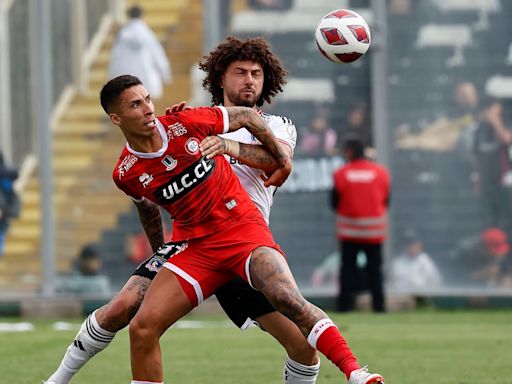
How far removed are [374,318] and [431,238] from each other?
207 centimetres

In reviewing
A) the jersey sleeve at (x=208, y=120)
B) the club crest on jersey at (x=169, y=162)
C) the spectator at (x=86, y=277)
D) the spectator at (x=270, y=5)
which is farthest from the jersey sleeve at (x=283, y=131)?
the spectator at (x=86, y=277)

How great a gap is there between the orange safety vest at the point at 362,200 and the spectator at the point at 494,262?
64.2 inches

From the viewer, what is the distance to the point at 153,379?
7520 mm

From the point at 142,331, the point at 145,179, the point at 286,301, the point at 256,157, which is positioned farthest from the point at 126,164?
the point at 286,301

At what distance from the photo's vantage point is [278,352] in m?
12.1

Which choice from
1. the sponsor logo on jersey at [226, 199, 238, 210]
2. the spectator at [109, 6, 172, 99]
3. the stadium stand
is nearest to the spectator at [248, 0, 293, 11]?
the stadium stand

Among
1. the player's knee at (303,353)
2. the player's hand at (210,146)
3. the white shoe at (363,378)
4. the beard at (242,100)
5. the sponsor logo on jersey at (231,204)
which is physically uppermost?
the beard at (242,100)

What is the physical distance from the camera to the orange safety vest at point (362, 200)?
54.1 feet

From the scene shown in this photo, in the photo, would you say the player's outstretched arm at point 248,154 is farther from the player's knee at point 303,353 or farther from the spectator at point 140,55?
the spectator at point 140,55

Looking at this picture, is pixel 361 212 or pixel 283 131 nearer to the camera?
pixel 283 131

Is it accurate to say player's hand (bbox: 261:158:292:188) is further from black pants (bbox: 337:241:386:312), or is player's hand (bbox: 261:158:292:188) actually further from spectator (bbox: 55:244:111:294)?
spectator (bbox: 55:244:111:294)

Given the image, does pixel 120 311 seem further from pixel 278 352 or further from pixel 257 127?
pixel 278 352

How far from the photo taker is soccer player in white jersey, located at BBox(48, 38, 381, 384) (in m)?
7.82

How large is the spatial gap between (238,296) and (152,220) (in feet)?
2.55
